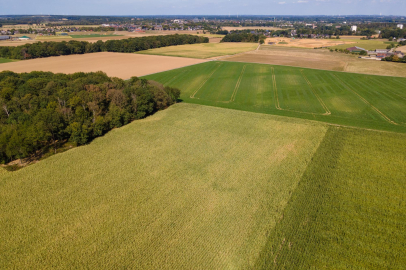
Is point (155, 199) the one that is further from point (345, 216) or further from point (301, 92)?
point (301, 92)

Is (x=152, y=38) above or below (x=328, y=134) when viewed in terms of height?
above

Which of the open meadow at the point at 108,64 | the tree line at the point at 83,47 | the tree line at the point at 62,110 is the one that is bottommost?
the tree line at the point at 62,110

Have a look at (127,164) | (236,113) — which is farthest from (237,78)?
(127,164)

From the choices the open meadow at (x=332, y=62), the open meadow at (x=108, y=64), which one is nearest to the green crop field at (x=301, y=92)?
the open meadow at (x=332, y=62)

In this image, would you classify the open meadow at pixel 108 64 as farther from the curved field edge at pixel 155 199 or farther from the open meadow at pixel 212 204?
the open meadow at pixel 212 204

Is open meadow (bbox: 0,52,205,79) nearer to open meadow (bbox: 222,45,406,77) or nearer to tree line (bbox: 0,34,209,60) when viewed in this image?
tree line (bbox: 0,34,209,60)

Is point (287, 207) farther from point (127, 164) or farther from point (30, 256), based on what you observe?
point (30, 256)

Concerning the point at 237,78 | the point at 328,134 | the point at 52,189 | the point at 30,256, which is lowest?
the point at 30,256
